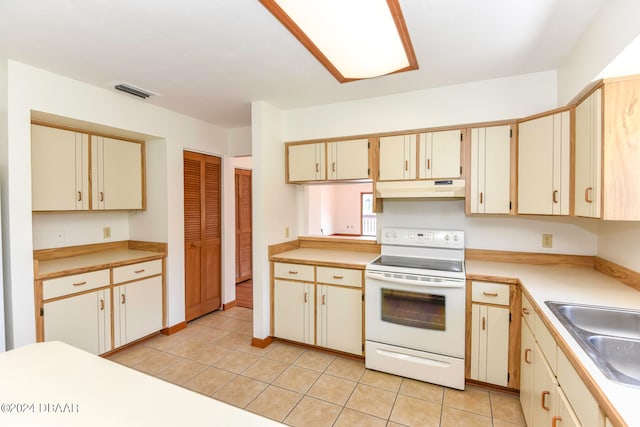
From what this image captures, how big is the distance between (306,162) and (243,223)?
2.42 metres

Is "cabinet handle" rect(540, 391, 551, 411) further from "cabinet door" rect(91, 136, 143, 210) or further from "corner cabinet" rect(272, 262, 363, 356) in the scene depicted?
"cabinet door" rect(91, 136, 143, 210)

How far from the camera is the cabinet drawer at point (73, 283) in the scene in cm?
232

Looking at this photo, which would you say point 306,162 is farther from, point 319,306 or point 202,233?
point 202,233

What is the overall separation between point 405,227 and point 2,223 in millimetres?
3176

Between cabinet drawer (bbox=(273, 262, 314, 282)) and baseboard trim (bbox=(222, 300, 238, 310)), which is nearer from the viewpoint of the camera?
cabinet drawer (bbox=(273, 262, 314, 282))

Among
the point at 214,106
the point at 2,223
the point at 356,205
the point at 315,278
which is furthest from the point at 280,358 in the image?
the point at 356,205

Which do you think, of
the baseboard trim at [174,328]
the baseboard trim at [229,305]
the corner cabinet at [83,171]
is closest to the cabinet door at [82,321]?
the baseboard trim at [174,328]

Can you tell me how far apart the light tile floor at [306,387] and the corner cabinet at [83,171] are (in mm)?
1455

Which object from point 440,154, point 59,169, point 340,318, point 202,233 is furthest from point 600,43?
point 59,169

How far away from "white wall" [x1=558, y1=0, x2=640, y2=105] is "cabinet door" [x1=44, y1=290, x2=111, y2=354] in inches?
150

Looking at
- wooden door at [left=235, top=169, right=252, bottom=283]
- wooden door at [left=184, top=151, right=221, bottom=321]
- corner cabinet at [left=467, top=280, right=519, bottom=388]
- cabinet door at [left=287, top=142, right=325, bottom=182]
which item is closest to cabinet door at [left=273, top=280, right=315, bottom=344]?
cabinet door at [left=287, top=142, right=325, bottom=182]

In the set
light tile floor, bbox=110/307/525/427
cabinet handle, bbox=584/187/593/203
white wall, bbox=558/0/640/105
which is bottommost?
light tile floor, bbox=110/307/525/427

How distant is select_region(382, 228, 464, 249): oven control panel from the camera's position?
8.85ft

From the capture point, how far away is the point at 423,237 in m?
2.80
